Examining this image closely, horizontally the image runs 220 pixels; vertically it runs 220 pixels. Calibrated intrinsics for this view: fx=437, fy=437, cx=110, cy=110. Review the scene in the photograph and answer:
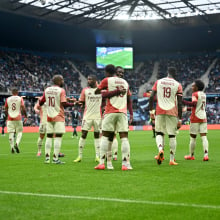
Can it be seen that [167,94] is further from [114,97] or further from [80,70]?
[80,70]

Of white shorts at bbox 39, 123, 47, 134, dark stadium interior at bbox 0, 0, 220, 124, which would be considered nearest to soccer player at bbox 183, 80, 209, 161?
white shorts at bbox 39, 123, 47, 134

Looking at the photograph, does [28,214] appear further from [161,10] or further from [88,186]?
[161,10]

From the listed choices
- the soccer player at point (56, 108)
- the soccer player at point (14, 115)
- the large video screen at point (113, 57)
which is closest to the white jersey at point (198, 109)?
the soccer player at point (56, 108)

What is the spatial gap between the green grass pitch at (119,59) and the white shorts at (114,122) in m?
50.5

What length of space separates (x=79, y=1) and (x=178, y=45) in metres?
23.8

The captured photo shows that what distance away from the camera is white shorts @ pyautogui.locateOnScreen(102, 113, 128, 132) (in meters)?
9.73

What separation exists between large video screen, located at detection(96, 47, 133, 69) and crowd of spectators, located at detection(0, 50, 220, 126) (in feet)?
11.6

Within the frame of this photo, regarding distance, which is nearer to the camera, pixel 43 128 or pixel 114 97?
pixel 114 97

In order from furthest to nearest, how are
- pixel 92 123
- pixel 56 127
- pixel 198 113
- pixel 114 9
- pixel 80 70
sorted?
pixel 80 70, pixel 114 9, pixel 198 113, pixel 92 123, pixel 56 127

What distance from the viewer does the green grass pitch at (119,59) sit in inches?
2368

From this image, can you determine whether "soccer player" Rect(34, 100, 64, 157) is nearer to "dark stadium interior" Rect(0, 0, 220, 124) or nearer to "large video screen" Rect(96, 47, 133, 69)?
"dark stadium interior" Rect(0, 0, 220, 124)

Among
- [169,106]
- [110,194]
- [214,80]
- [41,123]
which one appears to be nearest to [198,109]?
[169,106]

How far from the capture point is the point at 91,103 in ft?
39.7

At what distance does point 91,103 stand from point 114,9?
3729cm
